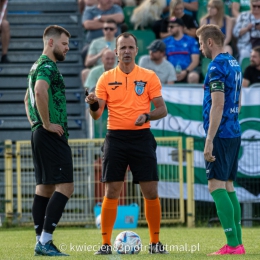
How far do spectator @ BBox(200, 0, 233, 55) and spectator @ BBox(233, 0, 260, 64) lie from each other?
0.16 metres

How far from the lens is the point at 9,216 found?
13.2 m

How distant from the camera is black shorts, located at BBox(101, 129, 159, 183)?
8.17 metres

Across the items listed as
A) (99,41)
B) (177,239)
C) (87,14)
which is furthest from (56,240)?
(87,14)

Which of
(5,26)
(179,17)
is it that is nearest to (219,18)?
(179,17)

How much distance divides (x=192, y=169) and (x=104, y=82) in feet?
17.7

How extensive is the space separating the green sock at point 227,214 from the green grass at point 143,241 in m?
0.22

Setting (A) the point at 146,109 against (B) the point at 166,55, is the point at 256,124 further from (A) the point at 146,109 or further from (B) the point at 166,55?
(A) the point at 146,109

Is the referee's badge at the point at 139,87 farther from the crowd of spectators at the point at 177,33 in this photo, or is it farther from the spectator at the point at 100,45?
the spectator at the point at 100,45

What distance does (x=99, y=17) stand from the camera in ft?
53.0

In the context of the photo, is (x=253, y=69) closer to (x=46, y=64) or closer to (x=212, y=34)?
(x=212, y=34)

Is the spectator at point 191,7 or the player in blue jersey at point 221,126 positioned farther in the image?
the spectator at point 191,7

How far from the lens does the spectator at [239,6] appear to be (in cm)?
1680

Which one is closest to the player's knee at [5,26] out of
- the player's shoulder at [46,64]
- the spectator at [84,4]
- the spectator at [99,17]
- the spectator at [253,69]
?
the spectator at [99,17]

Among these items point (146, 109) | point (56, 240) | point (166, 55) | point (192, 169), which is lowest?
point (56, 240)
